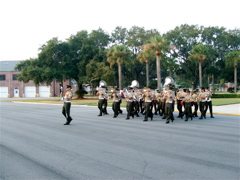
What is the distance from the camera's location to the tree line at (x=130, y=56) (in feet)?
133

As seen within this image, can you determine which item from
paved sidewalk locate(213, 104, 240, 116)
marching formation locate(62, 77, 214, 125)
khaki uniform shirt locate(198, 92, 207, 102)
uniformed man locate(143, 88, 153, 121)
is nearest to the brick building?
paved sidewalk locate(213, 104, 240, 116)

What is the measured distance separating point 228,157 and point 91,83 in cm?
3948

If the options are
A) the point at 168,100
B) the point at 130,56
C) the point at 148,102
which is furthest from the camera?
the point at 130,56

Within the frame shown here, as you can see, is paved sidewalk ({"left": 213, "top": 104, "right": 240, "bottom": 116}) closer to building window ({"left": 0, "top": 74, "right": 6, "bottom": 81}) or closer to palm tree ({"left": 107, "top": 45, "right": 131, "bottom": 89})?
palm tree ({"left": 107, "top": 45, "right": 131, "bottom": 89})

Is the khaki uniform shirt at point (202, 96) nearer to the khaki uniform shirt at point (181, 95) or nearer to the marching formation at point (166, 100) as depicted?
the marching formation at point (166, 100)

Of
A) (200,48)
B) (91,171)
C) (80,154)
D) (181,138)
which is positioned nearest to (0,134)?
(80,154)

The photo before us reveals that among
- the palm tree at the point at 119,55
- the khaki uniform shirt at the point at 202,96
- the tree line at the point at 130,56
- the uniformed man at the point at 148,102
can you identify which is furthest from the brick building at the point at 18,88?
the uniformed man at the point at 148,102

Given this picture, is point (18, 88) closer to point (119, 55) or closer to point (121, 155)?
point (119, 55)

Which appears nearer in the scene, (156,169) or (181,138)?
(156,169)

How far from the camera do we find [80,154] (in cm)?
664

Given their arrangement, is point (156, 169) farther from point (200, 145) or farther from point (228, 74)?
point (228, 74)

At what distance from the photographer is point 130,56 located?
41969mm

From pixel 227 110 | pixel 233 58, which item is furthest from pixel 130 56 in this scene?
pixel 227 110

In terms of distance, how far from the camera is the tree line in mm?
40500
